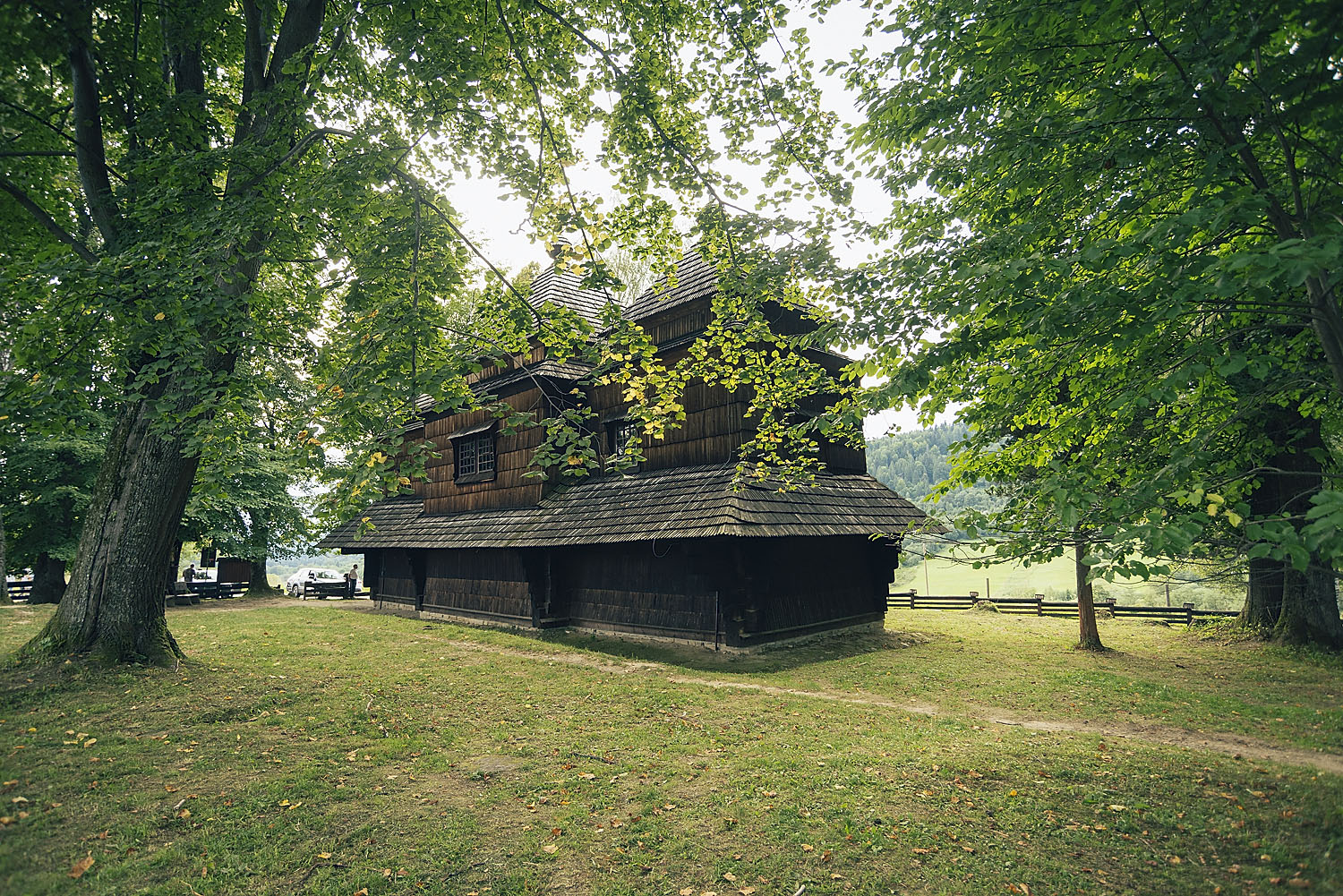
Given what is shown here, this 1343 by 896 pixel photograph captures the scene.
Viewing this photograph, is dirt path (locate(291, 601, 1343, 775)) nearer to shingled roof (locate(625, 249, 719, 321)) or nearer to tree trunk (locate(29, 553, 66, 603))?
shingled roof (locate(625, 249, 719, 321))

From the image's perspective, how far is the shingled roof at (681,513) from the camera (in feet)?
40.0

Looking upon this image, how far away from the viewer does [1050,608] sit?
20.5 meters

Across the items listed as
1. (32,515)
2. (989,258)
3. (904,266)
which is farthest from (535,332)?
(32,515)

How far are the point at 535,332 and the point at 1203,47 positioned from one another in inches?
289

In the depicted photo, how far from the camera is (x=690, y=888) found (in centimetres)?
407

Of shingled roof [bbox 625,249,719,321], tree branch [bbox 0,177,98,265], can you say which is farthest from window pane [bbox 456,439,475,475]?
tree branch [bbox 0,177,98,265]

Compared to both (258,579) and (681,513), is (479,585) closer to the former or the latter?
(681,513)

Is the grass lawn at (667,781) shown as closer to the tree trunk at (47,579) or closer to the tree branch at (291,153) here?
the tree branch at (291,153)

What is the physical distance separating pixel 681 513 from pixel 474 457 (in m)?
9.81

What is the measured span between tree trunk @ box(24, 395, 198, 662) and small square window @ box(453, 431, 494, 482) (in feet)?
32.3

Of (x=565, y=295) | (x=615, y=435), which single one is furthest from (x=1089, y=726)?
(x=565, y=295)

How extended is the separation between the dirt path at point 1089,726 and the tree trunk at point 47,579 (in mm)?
24750

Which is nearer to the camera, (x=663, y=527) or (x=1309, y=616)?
(x=1309, y=616)

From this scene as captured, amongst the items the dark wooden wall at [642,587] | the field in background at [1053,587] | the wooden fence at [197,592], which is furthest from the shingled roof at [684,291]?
the wooden fence at [197,592]
